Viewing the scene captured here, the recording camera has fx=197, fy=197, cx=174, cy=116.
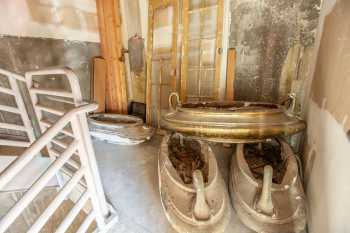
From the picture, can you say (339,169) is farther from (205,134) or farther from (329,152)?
(205,134)

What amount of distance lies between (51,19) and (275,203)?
114 inches

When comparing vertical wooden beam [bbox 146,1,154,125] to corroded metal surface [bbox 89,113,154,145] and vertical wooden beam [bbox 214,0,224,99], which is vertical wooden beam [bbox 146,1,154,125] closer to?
corroded metal surface [bbox 89,113,154,145]

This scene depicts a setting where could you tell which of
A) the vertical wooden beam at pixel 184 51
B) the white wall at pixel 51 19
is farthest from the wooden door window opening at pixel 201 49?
the white wall at pixel 51 19

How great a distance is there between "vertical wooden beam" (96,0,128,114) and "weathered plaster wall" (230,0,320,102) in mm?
1644

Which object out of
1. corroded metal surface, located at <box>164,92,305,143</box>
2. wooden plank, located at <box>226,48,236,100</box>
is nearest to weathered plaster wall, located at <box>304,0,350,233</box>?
corroded metal surface, located at <box>164,92,305,143</box>

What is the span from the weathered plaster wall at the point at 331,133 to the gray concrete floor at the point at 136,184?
0.55 meters

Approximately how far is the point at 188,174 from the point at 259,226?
0.66 m

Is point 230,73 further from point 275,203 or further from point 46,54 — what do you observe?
point 46,54

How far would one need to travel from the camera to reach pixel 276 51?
2.14 m

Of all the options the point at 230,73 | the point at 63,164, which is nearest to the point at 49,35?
the point at 63,164

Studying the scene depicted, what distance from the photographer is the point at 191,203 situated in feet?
4.38

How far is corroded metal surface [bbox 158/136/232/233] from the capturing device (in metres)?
1.27

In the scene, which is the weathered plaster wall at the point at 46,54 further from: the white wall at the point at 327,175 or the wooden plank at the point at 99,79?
the white wall at the point at 327,175

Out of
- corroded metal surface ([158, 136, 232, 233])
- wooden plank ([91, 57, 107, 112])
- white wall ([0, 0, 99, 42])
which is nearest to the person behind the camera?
corroded metal surface ([158, 136, 232, 233])
